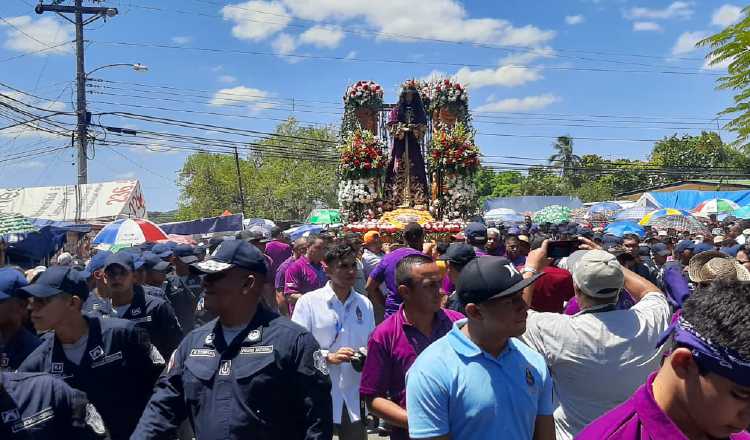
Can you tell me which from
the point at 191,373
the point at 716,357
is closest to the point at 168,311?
the point at 191,373

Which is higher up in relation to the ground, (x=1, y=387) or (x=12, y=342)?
(x=1, y=387)

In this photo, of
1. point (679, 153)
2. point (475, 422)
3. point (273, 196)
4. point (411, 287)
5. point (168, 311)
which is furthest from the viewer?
point (679, 153)

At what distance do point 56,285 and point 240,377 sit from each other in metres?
1.42

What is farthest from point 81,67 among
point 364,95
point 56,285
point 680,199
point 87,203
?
point 680,199

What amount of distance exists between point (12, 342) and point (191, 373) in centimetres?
173

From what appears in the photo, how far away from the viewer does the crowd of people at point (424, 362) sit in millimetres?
1718

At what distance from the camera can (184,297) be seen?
801 centimetres

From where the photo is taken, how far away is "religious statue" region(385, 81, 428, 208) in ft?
66.0

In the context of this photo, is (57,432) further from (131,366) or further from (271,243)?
(271,243)

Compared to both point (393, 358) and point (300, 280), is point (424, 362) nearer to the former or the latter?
point (393, 358)

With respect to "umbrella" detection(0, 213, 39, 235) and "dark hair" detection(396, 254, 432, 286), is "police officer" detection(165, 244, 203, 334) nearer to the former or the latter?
"umbrella" detection(0, 213, 39, 235)

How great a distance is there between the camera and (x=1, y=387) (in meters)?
2.63

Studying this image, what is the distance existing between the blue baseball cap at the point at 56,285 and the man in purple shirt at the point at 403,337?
1.76 metres

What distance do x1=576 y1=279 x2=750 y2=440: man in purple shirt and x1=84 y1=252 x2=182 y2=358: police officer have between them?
4169mm
